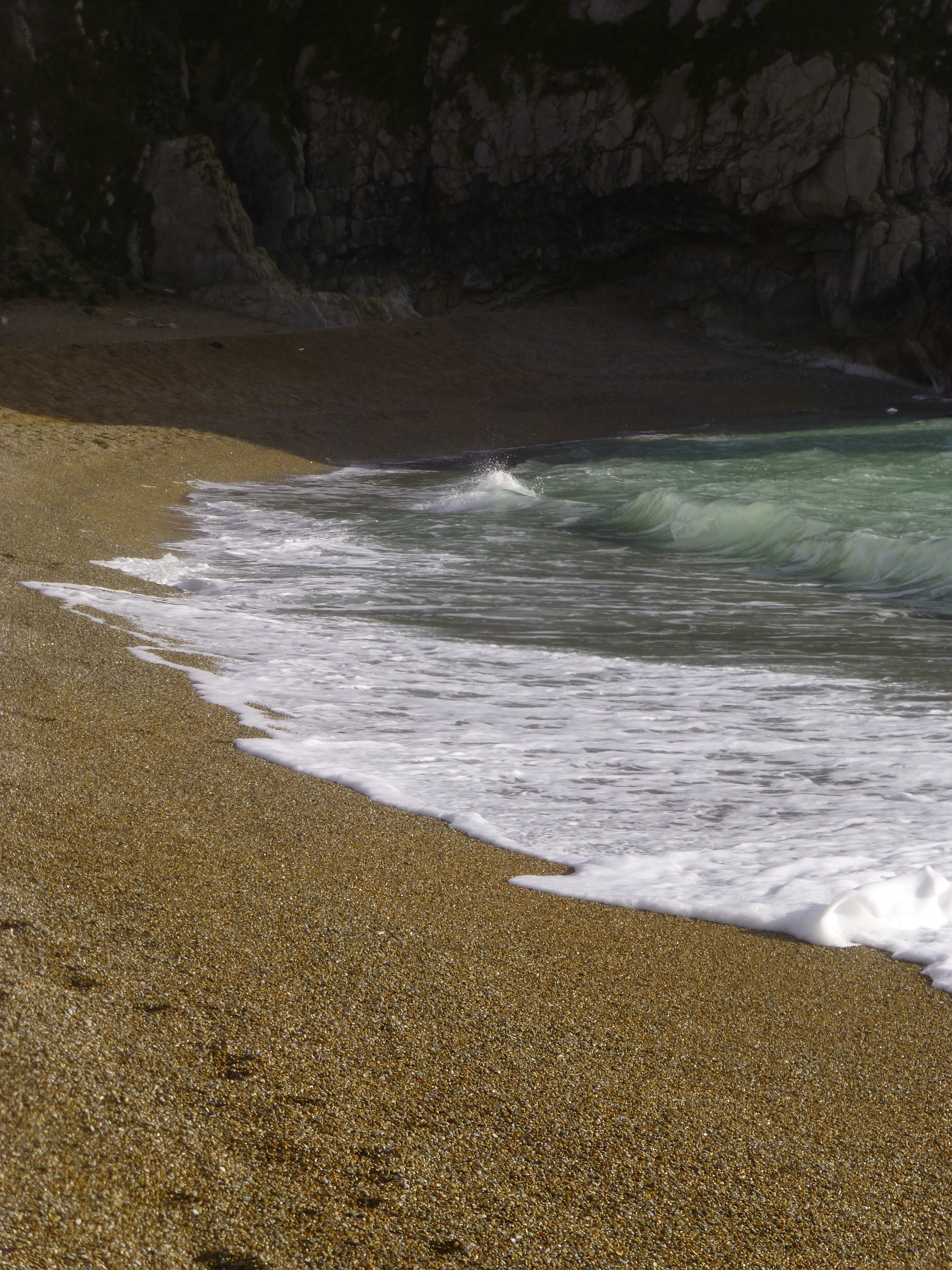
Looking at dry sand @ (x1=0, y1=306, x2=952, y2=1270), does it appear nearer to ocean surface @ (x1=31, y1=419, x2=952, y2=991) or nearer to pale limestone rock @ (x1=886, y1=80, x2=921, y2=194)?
ocean surface @ (x1=31, y1=419, x2=952, y2=991)

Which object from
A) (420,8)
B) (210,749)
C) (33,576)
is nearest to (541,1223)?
(210,749)

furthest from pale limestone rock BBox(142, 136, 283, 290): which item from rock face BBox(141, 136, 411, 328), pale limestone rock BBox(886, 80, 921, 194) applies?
pale limestone rock BBox(886, 80, 921, 194)

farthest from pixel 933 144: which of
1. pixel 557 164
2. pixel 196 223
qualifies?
pixel 196 223

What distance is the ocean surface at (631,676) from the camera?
12.3 feet

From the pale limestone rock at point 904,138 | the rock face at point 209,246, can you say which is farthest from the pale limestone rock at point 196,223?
the pale limestone rock at point 904,138

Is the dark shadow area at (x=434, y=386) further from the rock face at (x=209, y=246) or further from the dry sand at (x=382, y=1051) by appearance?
the dry sand at (x=382, y=1051)

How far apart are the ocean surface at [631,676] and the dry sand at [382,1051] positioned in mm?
333

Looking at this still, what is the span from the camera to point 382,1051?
7.85ft

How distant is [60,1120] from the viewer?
197 centimetres

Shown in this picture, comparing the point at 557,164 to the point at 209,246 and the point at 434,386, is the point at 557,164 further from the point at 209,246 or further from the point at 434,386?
the point at 434,386

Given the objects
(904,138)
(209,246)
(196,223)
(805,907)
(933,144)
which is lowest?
(805,907)

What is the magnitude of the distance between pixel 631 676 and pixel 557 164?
25.0 m

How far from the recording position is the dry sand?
1.90 metres

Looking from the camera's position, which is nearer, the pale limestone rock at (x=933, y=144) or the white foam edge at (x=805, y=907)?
the white foam edge at (x=805, y=907)
